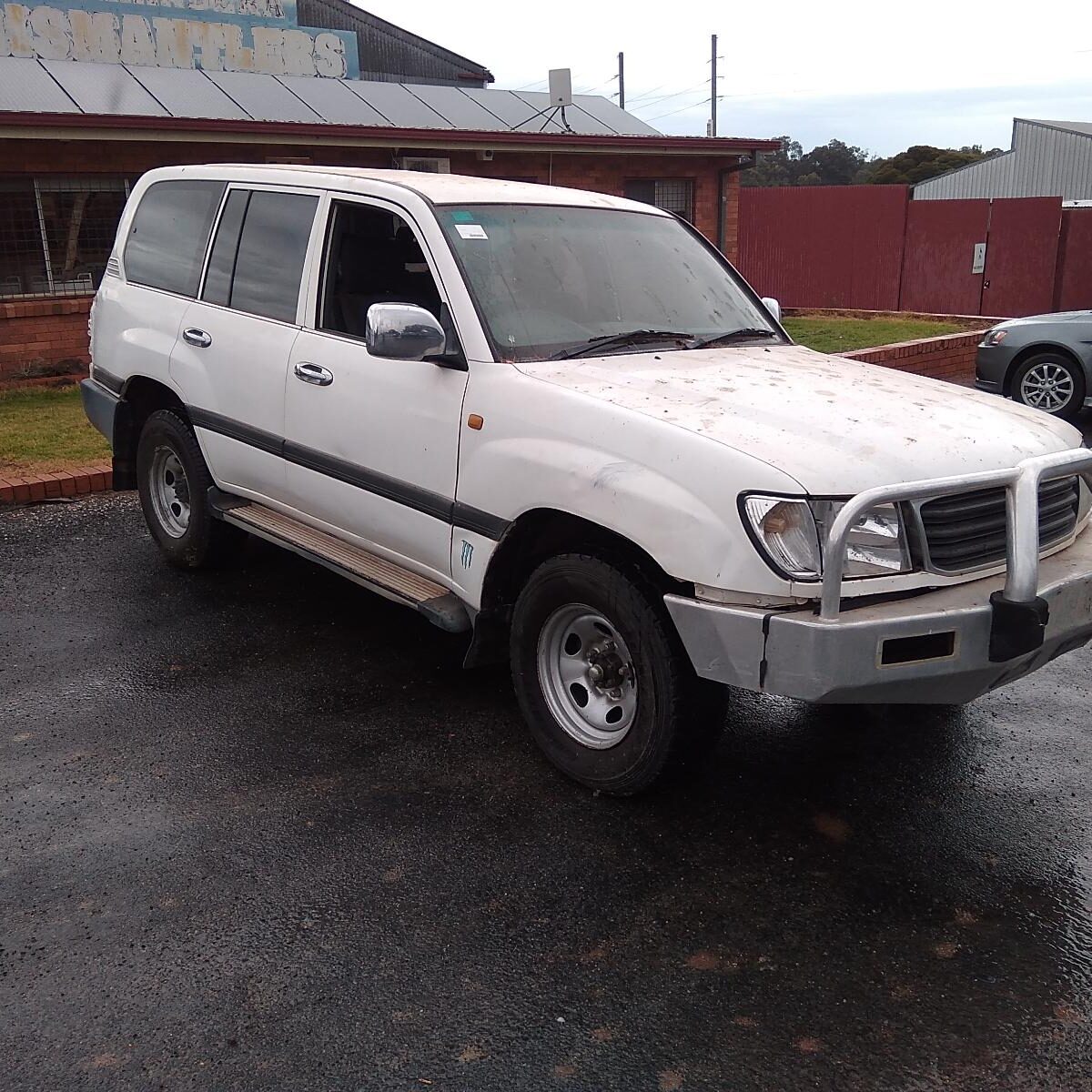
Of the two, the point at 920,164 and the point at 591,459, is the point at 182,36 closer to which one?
the point at 591,459

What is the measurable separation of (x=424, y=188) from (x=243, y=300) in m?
1.15

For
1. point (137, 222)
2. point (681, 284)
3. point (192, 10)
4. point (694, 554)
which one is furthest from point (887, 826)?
point (192, 10)

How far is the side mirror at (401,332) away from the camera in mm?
4012

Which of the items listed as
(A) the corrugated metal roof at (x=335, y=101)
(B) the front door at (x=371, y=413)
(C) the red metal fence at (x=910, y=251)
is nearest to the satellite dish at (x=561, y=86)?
(A) the corrugated metal roof at (x=335, y=101)

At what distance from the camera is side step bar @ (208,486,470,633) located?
4.26m

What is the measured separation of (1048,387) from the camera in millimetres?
10969

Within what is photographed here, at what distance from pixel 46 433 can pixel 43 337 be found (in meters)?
3.09

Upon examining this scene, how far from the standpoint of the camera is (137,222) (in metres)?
6.21

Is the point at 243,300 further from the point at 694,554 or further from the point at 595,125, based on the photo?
the point at 595,125

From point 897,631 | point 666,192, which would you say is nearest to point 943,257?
point 666,192

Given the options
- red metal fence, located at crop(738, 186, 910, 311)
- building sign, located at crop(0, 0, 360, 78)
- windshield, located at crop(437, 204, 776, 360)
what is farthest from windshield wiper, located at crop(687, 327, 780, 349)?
red metal fence, located at crop(738, 186, 910, 311)

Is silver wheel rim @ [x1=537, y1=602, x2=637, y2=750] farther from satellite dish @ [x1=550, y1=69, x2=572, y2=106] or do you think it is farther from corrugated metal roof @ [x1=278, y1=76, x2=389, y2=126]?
satellite dish @ [x1=550, y1=69, x2=572, y2=106]

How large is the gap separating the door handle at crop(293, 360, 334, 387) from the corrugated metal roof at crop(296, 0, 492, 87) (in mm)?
21566

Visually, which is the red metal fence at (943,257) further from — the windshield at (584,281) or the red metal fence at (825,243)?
the windshield at (584,281)
